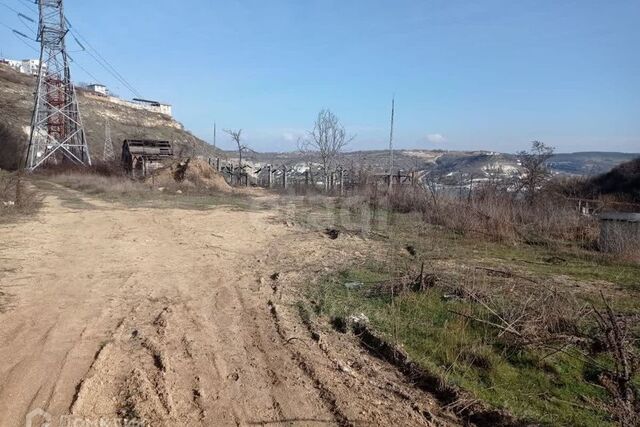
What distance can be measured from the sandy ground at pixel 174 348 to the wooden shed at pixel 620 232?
6.87 m

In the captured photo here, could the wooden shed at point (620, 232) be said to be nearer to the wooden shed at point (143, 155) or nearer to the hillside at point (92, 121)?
the wooden shed at point (143, 155)

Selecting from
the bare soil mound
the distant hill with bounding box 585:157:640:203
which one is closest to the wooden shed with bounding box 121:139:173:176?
the bare soil mound

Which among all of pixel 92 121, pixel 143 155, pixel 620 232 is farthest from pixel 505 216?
pixel 92 121

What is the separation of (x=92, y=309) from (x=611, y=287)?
804cm

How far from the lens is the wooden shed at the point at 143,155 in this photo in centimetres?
3066

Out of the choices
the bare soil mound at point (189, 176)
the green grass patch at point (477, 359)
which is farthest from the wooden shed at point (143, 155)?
the green grass patch at point (477, 359)

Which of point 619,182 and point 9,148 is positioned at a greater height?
point 9,148

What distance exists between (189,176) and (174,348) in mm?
23585

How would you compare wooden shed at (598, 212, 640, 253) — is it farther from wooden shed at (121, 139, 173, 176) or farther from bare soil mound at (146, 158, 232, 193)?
wooden shed at (121, 139, 173, 176)

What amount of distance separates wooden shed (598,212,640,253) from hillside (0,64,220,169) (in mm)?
33684

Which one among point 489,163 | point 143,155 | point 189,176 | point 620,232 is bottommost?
point 620,232

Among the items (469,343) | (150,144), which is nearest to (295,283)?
(469,343)

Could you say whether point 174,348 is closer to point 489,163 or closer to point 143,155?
point 489,163

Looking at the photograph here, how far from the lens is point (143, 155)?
31.2 m
